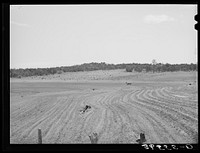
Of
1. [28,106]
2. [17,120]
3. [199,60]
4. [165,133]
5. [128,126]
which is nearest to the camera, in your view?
[199,60]

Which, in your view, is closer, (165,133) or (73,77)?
(165,133)

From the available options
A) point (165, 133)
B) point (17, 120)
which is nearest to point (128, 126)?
point (165, 133)

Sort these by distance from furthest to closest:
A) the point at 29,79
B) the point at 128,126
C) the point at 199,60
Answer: the point at 29,79, the point at 128,126, the point at 199,60

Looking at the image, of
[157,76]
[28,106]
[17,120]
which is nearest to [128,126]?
[17,120]

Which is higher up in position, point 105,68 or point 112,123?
point 105,68

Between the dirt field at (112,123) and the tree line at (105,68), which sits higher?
the tree line at (105,68)

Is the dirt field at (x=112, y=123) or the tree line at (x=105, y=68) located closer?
the dirt field at (x=112, y=123)

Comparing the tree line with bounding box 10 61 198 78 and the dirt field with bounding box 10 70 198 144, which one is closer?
the dirt field with bounding box 10 70 198 144

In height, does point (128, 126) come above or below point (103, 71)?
below

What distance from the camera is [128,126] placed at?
19.4ft

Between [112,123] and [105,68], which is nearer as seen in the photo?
[112,123]

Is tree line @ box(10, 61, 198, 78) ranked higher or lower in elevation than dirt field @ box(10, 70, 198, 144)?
higher
